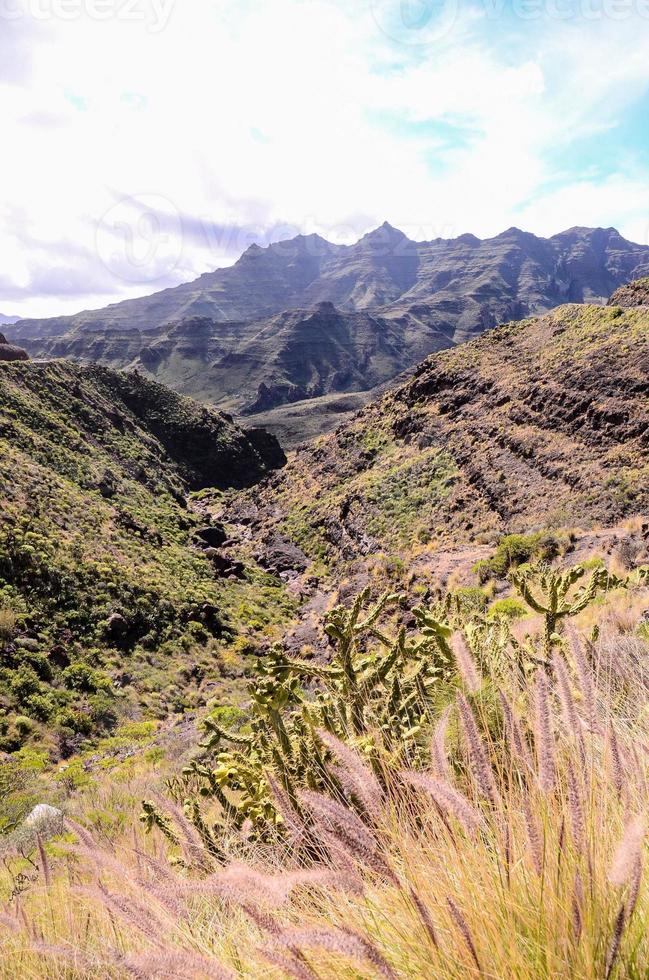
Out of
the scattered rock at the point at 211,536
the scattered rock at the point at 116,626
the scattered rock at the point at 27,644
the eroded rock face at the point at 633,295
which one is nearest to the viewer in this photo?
the scattered rock at the point at 27,644

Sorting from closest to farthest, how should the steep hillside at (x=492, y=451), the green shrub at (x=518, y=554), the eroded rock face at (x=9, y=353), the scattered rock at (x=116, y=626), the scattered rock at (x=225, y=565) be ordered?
the green shrub at (x=518, y=554)
the scattered rock at (x=116, y=626)
the steep hillside at (x=492, y=451)
the scattered rock at (x=225, y=565)
the eroded rock face at (x=9, y=353)

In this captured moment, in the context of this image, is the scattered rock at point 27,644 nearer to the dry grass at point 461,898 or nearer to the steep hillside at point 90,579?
the steep hillside at point 90,579

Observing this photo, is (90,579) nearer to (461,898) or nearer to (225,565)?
(225,565)

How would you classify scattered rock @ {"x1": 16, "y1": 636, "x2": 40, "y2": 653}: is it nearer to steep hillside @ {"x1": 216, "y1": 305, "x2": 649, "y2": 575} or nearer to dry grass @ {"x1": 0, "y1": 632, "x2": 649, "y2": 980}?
steep hillside @ {"x1": 216, "y1": 305, "x2": 649, "y2": 575}

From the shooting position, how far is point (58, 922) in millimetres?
2109

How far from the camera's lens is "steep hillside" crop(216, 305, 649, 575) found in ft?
75.4

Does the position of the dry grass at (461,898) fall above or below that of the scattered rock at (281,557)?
above

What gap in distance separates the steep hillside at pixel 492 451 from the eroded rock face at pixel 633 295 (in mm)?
2786

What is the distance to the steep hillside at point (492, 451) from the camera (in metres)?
23.0

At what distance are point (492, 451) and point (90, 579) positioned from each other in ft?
73.0

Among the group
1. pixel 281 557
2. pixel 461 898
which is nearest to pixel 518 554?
pixel 461 898

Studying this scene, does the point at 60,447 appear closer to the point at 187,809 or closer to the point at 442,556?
the point at 442,556

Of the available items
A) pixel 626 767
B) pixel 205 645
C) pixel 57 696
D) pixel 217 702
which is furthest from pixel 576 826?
pixel 205 645

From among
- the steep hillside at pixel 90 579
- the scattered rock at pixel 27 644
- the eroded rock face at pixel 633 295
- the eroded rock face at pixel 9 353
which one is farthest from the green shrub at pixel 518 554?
the eroded rock face at pixel 9 353
